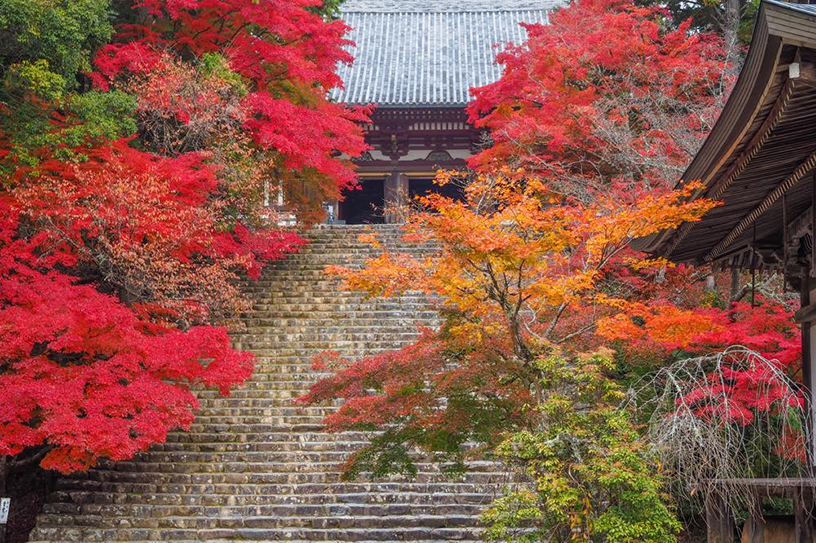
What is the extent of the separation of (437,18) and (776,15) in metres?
27.6

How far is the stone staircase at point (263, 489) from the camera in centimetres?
1233

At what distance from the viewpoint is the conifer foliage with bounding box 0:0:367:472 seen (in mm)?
11172

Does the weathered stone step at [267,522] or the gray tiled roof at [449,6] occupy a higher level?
the gray tiled roof at [449,6]

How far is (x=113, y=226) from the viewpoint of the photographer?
12.5m

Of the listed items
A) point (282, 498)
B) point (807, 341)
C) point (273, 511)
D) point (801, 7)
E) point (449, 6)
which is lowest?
point (273, 511)

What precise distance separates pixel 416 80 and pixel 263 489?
15956mm

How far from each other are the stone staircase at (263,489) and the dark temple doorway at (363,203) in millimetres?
12000

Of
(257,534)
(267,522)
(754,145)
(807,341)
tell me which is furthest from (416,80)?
(754,145)

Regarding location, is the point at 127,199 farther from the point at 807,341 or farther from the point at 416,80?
the point at 416,80

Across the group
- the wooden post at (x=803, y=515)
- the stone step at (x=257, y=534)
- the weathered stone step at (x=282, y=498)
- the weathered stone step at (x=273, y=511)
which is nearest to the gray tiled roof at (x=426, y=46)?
the weathered stone step at (x=282, y=498)

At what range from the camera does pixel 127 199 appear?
40.1 ft

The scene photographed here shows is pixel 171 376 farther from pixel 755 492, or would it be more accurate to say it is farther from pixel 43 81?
pixel 755 492

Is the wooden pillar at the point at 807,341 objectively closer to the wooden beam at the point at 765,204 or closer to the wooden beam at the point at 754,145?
the wooden beam at the point at 765,204

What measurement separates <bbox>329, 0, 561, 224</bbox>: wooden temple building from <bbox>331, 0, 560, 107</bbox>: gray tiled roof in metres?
0.03
